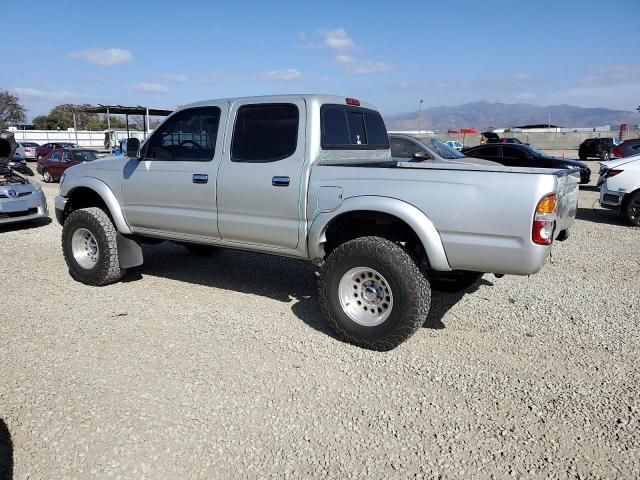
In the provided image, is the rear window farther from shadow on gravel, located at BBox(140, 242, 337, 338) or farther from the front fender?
the front fender

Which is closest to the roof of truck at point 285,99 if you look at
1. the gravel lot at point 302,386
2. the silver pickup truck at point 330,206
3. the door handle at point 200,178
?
the silver pickup truck at point 330,206

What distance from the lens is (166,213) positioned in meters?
5.14

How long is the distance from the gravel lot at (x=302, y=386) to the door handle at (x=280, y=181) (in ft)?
4.29

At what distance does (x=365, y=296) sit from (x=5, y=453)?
8.65 feet

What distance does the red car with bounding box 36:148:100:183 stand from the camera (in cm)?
2020

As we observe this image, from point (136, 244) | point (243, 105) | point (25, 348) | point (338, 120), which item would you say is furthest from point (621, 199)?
point (25, 348)

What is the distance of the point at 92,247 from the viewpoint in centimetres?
587

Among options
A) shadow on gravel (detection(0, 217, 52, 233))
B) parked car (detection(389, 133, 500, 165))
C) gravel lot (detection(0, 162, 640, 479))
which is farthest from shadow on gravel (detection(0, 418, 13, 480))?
parked car (detection(389, 133, 500, 165))

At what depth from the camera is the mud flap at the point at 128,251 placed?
5.66m

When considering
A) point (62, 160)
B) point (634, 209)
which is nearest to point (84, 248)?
point (634, 209)

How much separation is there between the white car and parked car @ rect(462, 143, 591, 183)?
3754mm

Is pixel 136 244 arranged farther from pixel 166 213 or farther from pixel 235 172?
pixel 235 172

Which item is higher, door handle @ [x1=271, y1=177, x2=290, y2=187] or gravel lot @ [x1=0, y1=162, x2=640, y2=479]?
door handle @ [x1=271, y1=177, x2=290, y2=187]

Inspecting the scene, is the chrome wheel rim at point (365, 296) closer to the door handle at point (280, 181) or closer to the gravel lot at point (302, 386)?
the gravel lot at point (302, 386)
